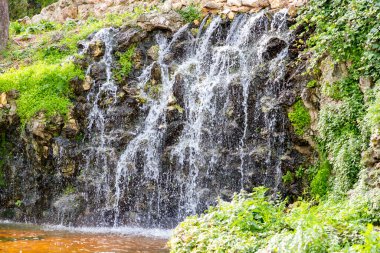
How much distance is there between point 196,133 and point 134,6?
9.74m

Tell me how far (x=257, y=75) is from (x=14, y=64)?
10377 mm

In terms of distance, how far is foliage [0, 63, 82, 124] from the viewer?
14.9 metres

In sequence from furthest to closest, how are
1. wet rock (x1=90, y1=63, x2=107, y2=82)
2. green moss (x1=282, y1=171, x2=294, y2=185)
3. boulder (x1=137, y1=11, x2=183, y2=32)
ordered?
boulder (x1=137, y1=11, x2=183, y2=32), wet rock (x1=90, y1=63, x2=107, y2=82), green moss (x1=282, y1=171, x2=294, y2=185)

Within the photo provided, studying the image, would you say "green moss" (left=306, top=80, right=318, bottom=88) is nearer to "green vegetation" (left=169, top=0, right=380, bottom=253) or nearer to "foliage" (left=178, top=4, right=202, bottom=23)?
"green vegetation" (left=169, top=0, right=380, bottom=253)

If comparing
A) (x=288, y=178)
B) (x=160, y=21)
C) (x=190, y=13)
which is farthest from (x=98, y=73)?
(x=288, y=178)

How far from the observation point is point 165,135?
45.5 ft

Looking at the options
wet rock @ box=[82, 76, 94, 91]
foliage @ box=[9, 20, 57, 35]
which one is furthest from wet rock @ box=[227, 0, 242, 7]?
foliage @ box=[9, 20, 57, 35]

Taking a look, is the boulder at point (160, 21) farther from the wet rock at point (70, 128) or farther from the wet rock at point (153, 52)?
the wet rock at point (70, 128)

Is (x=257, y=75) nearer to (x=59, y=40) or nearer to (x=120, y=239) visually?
(x=120, y=239)

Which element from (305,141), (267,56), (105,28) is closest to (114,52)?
(105,28)

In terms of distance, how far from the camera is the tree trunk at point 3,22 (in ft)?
64.3

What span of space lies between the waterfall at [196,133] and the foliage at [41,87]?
0.96 m

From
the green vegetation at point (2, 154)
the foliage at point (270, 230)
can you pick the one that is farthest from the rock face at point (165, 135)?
the foliage at point (270, 230)

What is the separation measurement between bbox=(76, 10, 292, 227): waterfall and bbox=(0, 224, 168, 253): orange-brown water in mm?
2120
